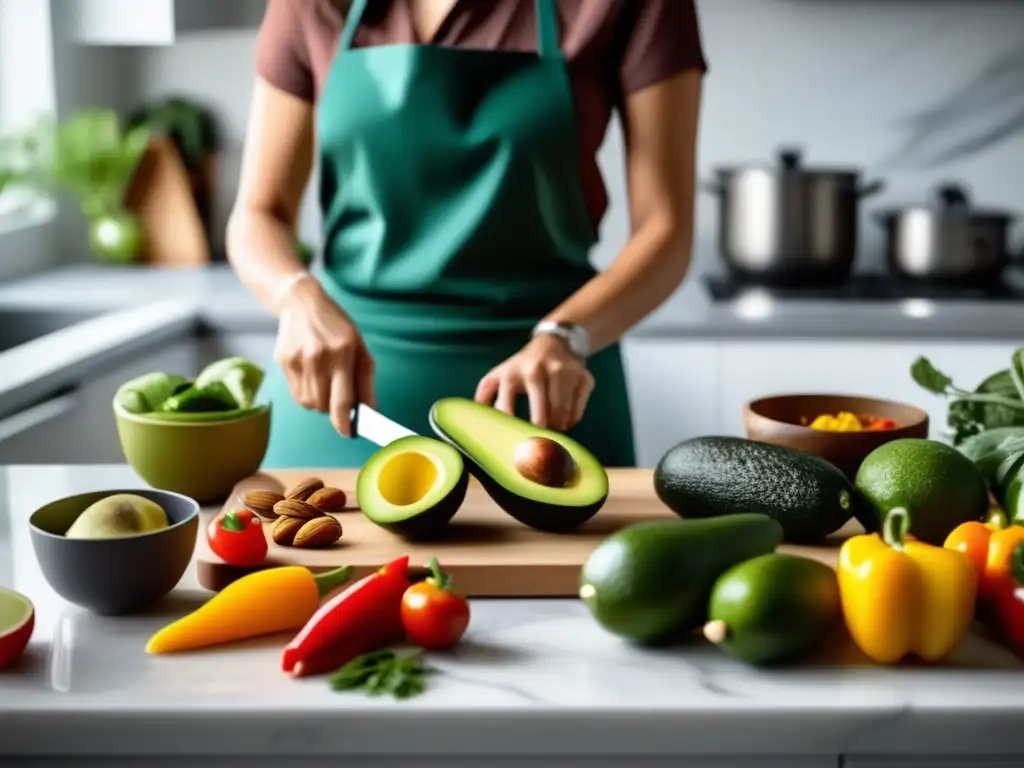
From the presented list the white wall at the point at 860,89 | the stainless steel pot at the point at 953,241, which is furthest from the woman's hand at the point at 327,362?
the white wall at the point at 860,89

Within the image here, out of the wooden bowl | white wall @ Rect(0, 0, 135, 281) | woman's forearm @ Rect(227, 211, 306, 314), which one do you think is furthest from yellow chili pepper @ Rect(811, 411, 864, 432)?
white wall @ Rect(0, 0, 135, 281)

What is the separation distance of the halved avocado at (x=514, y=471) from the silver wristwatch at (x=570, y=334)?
251mm

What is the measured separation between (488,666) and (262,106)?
1051mm

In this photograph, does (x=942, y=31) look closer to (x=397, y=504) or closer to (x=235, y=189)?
(x=235, y=189)

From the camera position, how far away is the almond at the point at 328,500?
4.06ft

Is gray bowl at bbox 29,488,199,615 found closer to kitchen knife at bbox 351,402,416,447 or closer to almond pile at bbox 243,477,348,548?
almond pile at bbox 243,477,348,548

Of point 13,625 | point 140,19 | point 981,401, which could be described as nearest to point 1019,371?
point 981,401

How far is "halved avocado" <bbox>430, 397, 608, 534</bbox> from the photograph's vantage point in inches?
45.2

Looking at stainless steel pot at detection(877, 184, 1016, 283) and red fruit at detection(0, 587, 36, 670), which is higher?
stainless steel pot at detection(877, 184, 1016, 283)

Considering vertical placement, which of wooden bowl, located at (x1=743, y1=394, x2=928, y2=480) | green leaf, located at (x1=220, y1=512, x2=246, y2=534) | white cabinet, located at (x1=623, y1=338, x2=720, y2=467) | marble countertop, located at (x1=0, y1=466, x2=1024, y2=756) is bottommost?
white cabinet, located at (x1=623, y1=338, x2=720, y2=467)

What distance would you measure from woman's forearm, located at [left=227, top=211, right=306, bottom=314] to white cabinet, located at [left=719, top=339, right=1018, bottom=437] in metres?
1.16

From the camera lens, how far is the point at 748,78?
320 centimetres

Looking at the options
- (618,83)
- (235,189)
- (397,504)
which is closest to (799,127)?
(235,189)

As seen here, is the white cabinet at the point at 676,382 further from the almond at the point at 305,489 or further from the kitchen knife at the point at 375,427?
the almond at the point at 305,489
